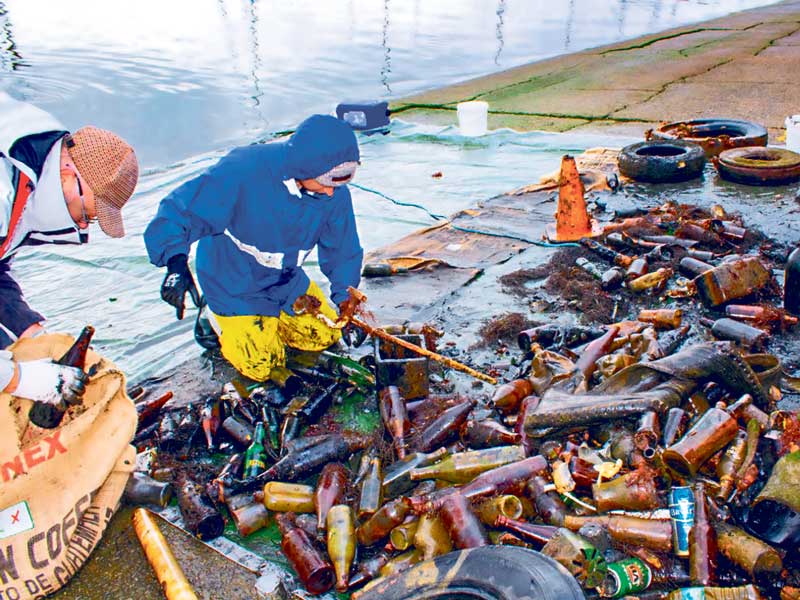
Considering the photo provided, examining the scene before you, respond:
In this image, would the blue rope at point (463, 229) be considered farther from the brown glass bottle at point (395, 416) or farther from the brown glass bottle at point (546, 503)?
the brown glass bottle at point (546, 503)

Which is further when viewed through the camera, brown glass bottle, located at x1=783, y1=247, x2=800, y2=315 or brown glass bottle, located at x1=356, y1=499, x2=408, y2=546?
brown glass bottle, located at x1=783, y1=247, x2=800, y2=315

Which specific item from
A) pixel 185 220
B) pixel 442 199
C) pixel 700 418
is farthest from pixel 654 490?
pixel 442 199

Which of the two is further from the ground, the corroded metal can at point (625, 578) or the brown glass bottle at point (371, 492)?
the corroded metal can at point (625, 578)

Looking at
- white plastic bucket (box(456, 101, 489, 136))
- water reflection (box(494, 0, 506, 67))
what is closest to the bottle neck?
white plastic bucket (box(456, 101, 489, 136))

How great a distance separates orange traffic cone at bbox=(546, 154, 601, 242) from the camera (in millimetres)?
6043

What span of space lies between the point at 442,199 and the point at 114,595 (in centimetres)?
567

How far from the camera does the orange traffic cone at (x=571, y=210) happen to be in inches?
238

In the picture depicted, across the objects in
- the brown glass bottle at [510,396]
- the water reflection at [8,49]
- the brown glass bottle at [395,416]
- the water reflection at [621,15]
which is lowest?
the brown glass bottle at [395,416]

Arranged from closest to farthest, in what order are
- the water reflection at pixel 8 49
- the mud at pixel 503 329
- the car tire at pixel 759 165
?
the mud at pixel 503 329 < the car tire at pixel 759 165 < the water reflection at pixel 8 49

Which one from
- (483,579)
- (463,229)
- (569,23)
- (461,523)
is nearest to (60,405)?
(461,523)

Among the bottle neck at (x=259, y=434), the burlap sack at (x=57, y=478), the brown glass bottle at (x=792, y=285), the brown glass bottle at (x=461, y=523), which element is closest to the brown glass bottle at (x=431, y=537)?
the brown glass bottle at (x=461, y=523)

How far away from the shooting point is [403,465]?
3.36 m

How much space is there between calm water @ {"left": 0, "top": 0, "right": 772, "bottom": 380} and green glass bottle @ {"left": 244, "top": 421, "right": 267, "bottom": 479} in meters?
1.54

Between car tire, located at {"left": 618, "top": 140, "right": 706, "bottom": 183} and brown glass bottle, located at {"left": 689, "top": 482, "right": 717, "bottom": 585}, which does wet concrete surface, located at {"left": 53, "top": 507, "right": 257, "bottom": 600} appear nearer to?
brown glass bottle, located at {"left": 689, "top": 482, "right": 717, "bottom": 585}
